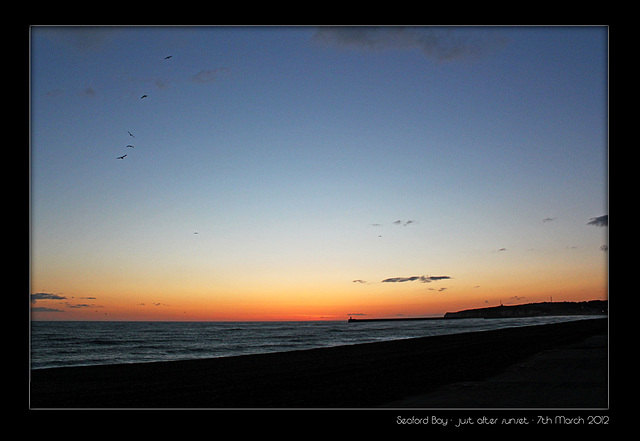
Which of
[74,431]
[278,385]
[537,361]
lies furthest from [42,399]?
[537,361]

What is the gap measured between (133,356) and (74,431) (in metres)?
38.4

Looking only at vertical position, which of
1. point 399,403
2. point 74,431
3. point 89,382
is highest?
point 74,431

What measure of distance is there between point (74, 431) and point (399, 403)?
6777mm

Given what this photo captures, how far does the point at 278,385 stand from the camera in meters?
16.4
